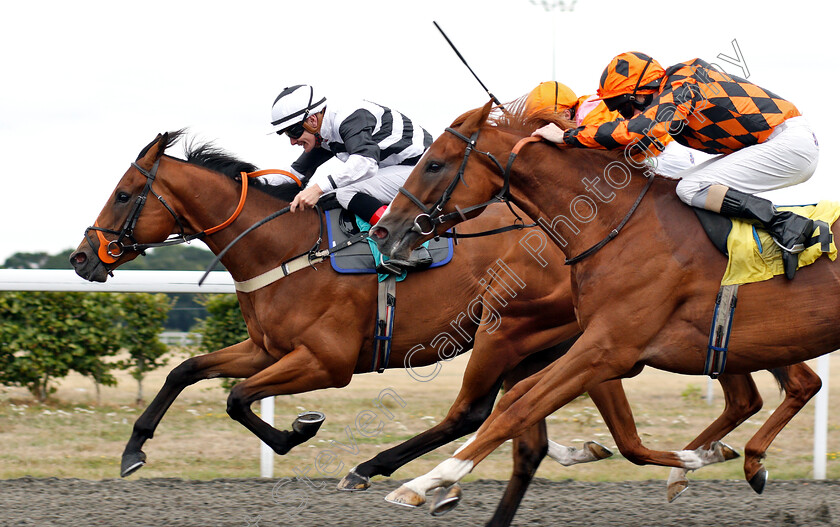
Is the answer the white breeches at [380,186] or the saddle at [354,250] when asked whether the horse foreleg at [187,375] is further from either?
the white breeches at [380,186]

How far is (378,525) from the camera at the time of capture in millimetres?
4426

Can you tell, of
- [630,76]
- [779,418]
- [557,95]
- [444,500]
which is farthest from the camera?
[557,95]

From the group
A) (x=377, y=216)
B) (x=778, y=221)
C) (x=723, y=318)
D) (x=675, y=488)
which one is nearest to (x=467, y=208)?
(x=377, y=216)

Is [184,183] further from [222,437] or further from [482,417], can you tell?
[222,437]

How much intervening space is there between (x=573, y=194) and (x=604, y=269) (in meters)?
0.32

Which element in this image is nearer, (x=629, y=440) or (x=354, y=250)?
(x=629, y=440)

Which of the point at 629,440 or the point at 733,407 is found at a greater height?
the point at 733,407

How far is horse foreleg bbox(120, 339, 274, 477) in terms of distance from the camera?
435cm

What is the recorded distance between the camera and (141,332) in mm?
7117

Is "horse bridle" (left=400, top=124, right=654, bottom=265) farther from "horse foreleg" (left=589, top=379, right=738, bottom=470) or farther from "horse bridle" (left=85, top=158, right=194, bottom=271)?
"horse bridle" (left=85, top=158, right=194, bottom=271)

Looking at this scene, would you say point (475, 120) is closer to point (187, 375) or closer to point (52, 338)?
point (187, 375)

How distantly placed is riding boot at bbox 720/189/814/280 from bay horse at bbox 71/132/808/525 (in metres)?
1.04

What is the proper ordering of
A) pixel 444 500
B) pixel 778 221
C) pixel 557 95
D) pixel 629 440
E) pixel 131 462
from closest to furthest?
1. pixel 778 221
2. pixel 444 500
3. pixel 629 440
4. pixel 131 462
5. pixel 557 95

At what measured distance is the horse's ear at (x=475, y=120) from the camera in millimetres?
3586
